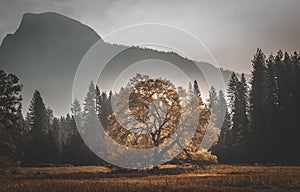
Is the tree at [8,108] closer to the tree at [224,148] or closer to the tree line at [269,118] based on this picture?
Answer: the tree line at [269,118]

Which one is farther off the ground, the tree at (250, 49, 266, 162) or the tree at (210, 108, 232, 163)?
the tree at (250, 49, 266, 162)

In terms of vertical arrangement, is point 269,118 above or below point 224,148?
above

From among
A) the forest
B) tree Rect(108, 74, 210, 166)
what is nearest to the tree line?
the forest

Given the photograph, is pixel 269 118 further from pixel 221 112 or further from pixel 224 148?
pixel 221 112

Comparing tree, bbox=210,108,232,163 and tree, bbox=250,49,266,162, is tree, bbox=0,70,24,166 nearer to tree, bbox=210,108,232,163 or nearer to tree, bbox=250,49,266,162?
tree, bbox=250,49,266,162

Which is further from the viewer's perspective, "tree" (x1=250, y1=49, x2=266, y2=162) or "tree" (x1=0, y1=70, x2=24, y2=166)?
"tree" (x1=250, y1=49, x2=266, y2=162)

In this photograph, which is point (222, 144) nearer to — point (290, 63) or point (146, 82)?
point (290, 63)

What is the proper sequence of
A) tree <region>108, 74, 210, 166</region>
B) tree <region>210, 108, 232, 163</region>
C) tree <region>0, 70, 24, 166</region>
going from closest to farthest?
1. tree <region>0, 70, 24, 166</region>
2. tree <region>108, 74, 210, 166</region>
3. tree <region>210, 108, 232, 163</region>

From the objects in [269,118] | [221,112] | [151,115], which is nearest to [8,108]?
[151,115]

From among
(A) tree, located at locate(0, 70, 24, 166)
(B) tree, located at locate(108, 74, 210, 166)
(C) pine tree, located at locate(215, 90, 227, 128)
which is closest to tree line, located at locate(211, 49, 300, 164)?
(C) pine tree, located at locate(215, 90, 227, 128)

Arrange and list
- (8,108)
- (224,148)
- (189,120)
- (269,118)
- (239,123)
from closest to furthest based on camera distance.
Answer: (8,108) → (189,120) → (269,118) → (239,123) → (224,148)

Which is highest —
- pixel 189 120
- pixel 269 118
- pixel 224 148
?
pixel 269 118

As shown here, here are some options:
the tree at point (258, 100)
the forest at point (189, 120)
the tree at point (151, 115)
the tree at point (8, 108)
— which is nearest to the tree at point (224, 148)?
the forest at point (189, 120)

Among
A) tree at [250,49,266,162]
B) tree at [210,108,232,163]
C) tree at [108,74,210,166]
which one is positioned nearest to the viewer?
tree at [108,74,210,166]
